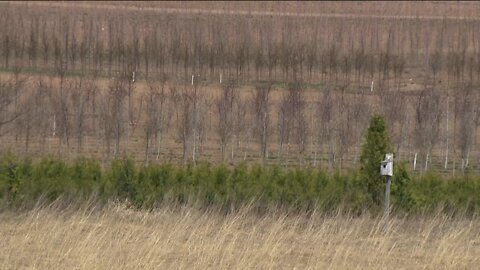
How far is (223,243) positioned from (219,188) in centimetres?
514

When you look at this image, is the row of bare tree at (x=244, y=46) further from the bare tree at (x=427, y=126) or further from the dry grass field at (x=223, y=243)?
the dry grass field at (x=223, y=243)

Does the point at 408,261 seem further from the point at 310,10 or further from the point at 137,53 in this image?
the point at 310,10

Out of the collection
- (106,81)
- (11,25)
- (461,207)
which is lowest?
(461,207)

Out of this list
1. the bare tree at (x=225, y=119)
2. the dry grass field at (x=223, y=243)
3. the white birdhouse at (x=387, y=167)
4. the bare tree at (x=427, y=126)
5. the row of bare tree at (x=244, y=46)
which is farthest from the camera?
the row of bare tree at (x=244, y=46)

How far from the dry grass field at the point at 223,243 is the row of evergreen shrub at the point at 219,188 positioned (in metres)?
2.22

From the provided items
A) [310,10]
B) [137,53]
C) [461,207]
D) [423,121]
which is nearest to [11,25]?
[137,53]

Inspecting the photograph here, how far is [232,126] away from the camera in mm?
22188

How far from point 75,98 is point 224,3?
20810 mm

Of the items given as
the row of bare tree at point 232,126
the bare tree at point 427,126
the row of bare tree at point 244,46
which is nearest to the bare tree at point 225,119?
the row of bare tree at point 232,126

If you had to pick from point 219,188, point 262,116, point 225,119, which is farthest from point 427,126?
point 219,188

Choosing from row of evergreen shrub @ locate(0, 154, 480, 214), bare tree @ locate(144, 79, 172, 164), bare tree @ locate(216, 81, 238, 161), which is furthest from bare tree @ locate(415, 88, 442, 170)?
row of evergreen shrub @ locate(0, 154, 480, 214)

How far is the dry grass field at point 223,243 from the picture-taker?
6.20 metres

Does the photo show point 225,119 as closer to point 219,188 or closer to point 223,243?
point 219,188

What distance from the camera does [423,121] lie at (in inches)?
863
